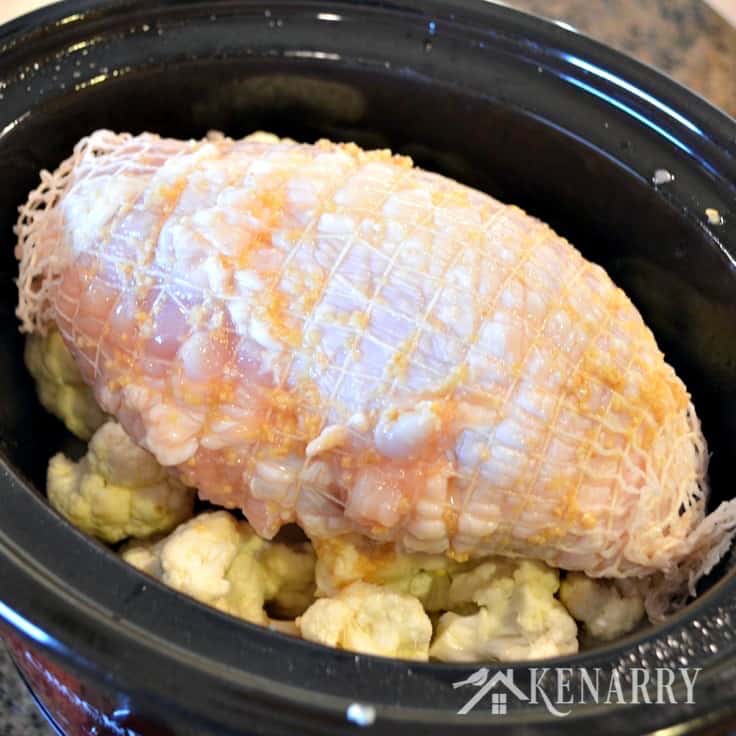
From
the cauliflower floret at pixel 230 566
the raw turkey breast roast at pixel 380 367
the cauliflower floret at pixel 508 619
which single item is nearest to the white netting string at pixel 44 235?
the raw turkey breast roast at pixel 380 367

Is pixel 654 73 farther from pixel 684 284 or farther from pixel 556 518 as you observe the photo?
pixel 556 518

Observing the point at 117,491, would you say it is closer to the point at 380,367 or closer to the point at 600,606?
the point at 380,367

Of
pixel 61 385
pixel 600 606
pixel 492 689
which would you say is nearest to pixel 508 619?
pixel 600 606

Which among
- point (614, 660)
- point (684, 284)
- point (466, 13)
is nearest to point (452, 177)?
point (466, 13)

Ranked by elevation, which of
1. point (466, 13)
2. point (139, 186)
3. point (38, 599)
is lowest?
point (38, 599)

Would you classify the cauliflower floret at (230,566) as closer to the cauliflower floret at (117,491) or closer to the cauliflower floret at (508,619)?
the cauliflower floret at (117,491)

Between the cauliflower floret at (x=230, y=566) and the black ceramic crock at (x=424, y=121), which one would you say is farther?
the black ceramic crock at (x=424, y=121)
